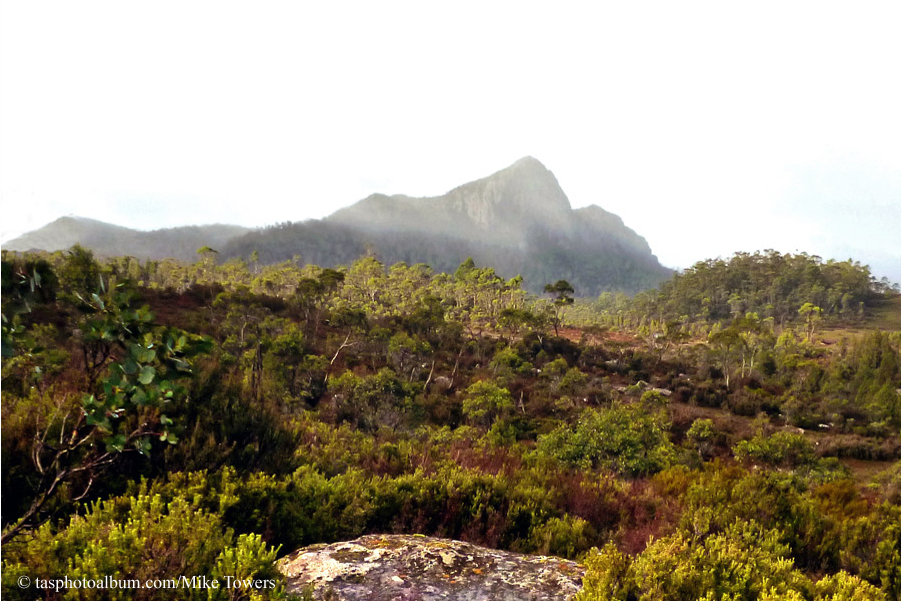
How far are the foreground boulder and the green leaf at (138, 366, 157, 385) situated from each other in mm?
1942

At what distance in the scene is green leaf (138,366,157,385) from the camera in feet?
4.90

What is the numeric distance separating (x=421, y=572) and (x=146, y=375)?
249 centimetres

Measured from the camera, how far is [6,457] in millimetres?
3320

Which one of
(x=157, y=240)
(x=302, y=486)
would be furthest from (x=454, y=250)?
(x=302, y=486)

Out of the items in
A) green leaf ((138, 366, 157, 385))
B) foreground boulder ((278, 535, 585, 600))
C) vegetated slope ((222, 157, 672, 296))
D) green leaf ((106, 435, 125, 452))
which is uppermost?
vegetated slope ((222, 157, 672, 296))

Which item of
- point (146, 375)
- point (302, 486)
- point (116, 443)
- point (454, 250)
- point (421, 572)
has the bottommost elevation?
point (421, 572)

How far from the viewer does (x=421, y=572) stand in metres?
3.26

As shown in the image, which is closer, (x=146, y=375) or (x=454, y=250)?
(x=146, y=375)

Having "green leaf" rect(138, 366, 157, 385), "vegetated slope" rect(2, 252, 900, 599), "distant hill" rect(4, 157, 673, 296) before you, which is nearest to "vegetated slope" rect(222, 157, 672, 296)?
"distant hill" rect(4, 157, 673, 296)

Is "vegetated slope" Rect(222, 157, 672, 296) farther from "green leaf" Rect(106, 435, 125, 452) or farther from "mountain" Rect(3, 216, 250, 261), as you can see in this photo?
"green leaf" Rect(106, 435, 125, 452)

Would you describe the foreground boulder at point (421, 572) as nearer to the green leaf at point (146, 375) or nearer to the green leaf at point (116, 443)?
the green leaf at point (116, 443)

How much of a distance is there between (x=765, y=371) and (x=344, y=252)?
13780 centimetres

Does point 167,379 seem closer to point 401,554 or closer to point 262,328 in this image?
point 401,554

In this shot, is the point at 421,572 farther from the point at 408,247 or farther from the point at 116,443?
the point at 408,247
